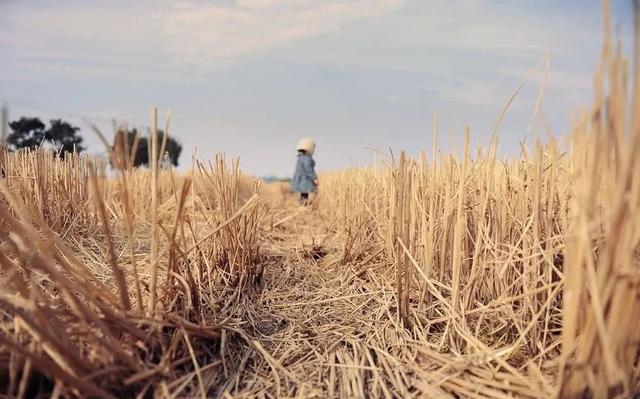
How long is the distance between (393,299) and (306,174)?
16.9 ft

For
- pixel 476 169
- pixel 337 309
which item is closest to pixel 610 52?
pixel 476 169

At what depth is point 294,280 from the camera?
241 centimetres

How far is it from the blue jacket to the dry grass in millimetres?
4442

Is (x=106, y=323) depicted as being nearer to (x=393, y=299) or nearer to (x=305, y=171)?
(x=393, y=299)

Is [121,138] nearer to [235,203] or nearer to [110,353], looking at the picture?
[110,353]

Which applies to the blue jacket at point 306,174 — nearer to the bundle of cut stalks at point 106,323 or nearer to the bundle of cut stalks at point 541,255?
the bundle of cut stalks at point 541,255

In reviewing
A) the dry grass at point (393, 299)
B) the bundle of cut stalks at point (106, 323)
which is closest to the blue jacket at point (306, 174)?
the dry grass at point (393, 299)

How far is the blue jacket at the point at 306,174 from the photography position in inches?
275

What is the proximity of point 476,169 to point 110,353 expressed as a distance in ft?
4.71

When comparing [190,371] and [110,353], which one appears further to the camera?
[190,371]

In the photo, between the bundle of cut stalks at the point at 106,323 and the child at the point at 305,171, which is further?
the child at the point at 305,171

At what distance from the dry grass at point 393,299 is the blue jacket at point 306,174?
4.44 m

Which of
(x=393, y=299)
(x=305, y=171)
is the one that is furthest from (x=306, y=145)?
(x=393, y=299)

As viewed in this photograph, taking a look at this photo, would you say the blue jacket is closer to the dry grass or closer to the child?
the child
